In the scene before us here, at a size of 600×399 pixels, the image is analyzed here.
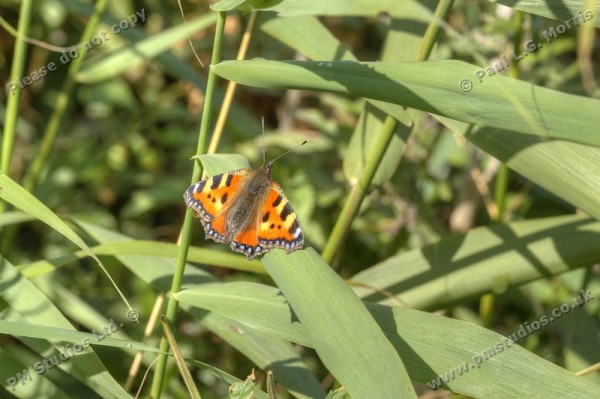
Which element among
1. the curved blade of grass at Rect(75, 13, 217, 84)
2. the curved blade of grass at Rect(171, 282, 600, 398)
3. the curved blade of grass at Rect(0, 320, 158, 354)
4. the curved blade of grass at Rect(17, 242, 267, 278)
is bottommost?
the curved blade of grass at Rect(171, 282, 600, 398)

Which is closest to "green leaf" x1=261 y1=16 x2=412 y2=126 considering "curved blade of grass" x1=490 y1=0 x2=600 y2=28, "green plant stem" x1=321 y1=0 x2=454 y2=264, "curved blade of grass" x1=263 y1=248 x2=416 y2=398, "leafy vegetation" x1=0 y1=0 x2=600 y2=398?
"leafy vegetation" x1=0 y1=0 x2=600 y2=398

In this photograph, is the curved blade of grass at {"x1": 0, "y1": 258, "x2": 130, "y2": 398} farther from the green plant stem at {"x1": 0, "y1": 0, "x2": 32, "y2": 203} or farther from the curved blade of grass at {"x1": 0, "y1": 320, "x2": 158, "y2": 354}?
the green plant stem at {"x1": 0, "y1": 0, "x2": 32, "y2": 203}

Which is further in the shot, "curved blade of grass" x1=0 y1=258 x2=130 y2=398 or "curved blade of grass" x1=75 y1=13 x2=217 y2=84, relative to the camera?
"curved blade of grass" x1=75 y1=13 x2=217 y2=84

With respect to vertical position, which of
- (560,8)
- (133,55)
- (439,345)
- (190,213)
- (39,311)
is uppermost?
(133,55)

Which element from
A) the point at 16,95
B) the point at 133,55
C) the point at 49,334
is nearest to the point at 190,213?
the point at 49,334

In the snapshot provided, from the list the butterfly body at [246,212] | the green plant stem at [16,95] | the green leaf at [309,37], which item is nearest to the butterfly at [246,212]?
the butterfly body at [246,212]

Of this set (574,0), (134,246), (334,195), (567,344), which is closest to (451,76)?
(574,0)

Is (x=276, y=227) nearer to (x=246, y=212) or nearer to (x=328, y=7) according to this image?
(x=246, y=212)
